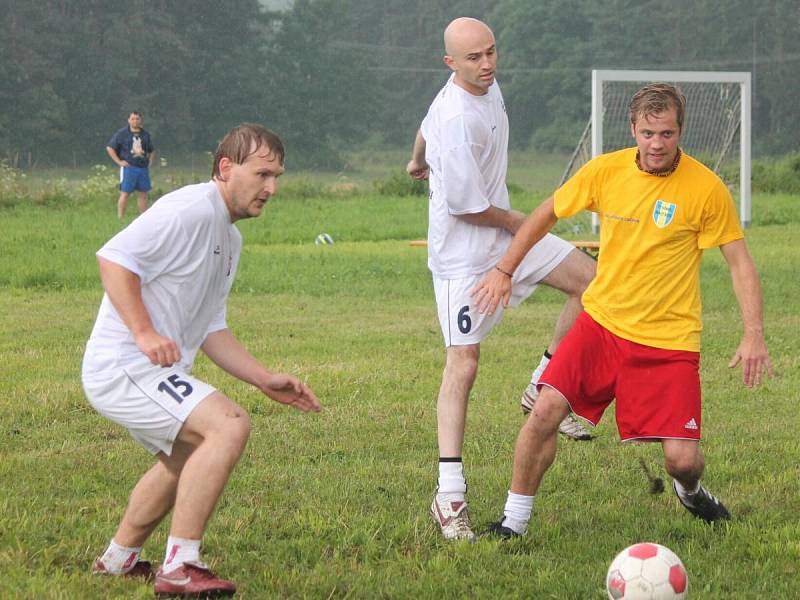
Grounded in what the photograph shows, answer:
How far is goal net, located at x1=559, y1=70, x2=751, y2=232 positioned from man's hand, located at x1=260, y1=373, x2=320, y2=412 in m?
14.6

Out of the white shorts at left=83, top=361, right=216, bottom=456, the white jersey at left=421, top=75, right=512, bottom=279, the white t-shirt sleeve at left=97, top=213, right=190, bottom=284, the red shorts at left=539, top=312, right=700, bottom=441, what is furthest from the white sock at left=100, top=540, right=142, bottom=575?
the white jersey at left=421, top=75, right=512, bottom=279

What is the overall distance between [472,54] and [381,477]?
6.48ft

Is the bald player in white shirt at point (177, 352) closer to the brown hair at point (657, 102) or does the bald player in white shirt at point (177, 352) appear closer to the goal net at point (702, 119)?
the brown hair at point (657, 102)

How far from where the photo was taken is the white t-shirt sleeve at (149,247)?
4031 millimetres

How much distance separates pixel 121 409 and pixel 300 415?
324 centimetres

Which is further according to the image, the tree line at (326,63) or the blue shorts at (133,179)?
the tree line at (326,63)

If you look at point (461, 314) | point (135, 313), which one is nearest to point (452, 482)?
point (461, 314)

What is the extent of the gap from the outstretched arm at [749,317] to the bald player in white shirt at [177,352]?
171cm

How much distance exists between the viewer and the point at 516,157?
165 ft

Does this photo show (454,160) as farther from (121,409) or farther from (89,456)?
(89,456)

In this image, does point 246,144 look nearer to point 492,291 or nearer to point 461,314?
point 492,291

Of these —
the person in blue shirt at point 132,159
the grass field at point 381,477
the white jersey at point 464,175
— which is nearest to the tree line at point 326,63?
the person in blue shirt at point 132,159

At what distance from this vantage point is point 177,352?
399 cm

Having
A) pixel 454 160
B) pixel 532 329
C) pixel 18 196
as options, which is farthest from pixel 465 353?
pixel 18 196
